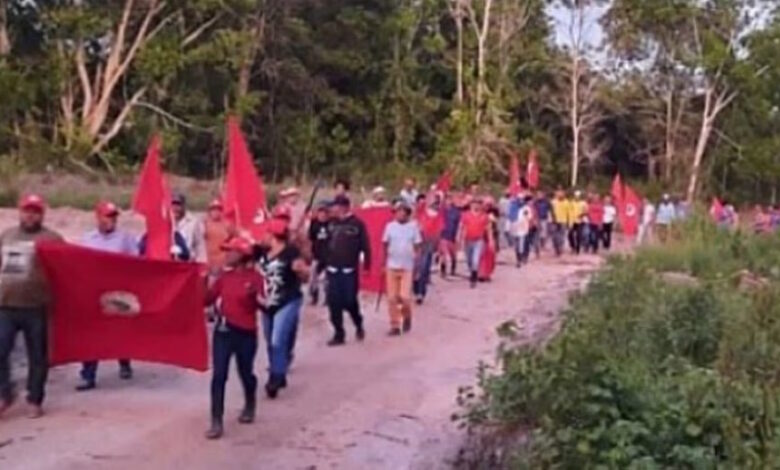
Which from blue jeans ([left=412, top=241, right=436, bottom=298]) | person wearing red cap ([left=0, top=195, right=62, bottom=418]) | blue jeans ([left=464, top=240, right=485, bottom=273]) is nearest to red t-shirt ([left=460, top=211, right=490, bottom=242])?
blue jeans ([left=464, top=240, right=485, bottom=273])

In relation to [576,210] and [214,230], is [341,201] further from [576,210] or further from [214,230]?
[576,210]

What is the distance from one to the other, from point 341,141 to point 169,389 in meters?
43.1

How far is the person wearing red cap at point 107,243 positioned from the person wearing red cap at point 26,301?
120cm

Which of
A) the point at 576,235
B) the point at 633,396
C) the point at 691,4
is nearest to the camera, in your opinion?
the point at 633,396

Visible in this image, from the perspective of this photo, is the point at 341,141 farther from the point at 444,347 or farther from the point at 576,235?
the point at 444,347

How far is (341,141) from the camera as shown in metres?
55.8

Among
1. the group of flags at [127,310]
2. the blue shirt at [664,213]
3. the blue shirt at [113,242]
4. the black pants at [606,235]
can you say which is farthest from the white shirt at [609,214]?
the group of flags at [127,310]

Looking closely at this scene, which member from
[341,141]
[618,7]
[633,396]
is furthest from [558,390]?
[618,7]

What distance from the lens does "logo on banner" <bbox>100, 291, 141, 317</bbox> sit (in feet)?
41.6

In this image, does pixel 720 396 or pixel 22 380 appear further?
pixel 22 380

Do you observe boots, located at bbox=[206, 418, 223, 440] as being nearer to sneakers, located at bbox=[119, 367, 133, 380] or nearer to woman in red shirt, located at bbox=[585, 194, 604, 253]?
sneakers, located at bbox=[119, 367, 133, 380]

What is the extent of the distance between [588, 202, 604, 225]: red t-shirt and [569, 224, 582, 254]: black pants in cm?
99

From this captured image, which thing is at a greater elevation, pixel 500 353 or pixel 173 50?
pixel 173 50

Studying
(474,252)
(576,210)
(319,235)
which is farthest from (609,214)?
(319,235)
